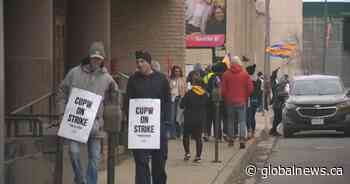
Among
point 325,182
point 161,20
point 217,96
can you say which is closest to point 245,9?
point 161,20

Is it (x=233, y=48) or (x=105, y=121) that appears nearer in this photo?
(x=105, y=121)

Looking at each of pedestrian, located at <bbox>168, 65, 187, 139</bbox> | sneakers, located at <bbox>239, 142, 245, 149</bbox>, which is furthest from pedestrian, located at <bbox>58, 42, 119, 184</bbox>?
pedestrian, located at <bbox>168, 65, 187, 139</bbox>

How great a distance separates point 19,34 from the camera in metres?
13.2

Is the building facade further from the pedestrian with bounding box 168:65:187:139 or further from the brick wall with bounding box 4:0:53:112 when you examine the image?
the brick wall with bounding box 4:0:53:112

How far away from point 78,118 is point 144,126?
0.86 metres

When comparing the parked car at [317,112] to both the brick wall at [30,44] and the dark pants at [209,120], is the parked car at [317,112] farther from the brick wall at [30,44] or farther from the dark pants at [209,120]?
the brick wall at [30,44]

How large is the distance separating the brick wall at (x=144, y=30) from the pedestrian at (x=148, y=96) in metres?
10.9

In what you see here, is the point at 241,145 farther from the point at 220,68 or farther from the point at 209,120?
the point at 220,68

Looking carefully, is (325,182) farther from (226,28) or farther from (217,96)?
(226,28)

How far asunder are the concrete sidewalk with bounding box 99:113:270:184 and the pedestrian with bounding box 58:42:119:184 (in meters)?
2.21

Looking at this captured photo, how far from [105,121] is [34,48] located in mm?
4300

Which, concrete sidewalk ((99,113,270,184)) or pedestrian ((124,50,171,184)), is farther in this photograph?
concrete sidewalk ((99,113,270,184))

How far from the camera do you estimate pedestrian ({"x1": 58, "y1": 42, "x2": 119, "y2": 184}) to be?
9.77 metres

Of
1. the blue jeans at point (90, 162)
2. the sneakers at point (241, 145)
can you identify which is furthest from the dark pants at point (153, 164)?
the sneakers at point (241, 145)
